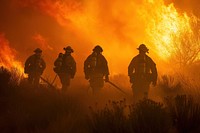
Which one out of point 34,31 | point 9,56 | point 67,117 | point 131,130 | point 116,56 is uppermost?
point 34,31

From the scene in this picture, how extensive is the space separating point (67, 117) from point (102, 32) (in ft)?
95.0

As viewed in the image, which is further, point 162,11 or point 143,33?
point 143,33

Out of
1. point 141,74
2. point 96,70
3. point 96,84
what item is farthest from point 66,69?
point 141,74

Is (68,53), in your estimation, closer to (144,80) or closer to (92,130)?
(144,80)

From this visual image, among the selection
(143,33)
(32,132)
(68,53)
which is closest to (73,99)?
(32,132)

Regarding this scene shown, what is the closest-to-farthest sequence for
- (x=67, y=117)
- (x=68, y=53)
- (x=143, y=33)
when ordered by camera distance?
(x=67, y=117)
(x=68, y=53)
(x=143, y=33)

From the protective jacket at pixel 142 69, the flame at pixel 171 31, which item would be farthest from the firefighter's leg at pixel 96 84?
the flame at pixel 171 31

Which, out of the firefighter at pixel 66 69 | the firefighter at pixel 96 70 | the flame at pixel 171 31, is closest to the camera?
the firefighter at pixel 96 70

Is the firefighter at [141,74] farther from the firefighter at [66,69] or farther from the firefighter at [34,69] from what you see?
the firefighter at [34,69]

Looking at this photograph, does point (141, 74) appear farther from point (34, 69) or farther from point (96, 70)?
point (34, 69)

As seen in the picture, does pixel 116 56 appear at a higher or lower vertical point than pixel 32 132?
higher

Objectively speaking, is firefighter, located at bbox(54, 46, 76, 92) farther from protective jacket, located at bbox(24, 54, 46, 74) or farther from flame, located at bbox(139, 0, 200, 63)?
flame, located at bbox(139, 0, 200, 63)

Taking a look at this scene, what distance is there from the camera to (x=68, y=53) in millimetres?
16750

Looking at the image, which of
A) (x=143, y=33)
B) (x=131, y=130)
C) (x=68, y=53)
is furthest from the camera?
(x=143, y=33)
